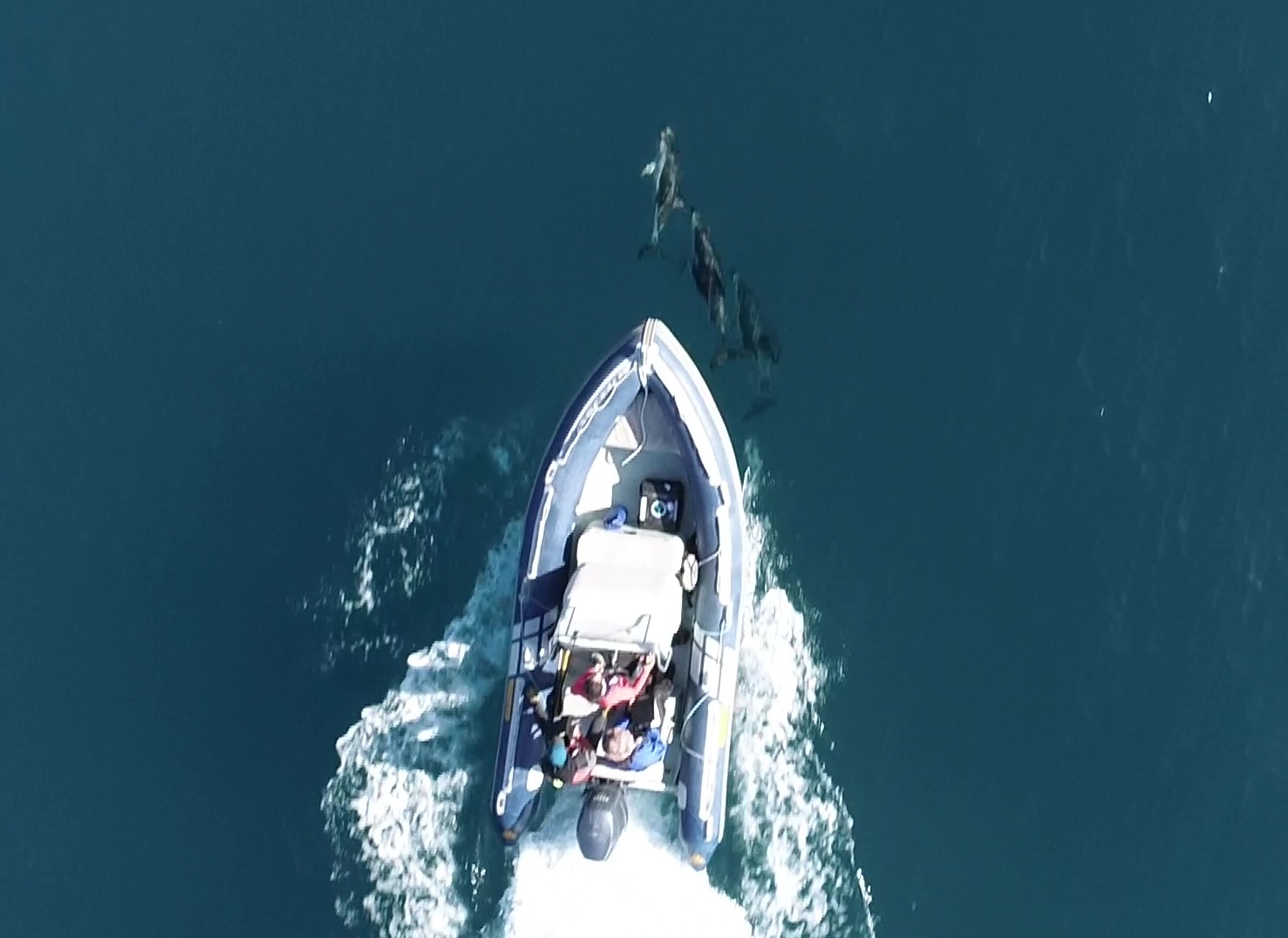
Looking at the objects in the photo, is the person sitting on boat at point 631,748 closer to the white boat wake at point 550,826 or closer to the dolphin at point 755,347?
the white boat wake at point 550,826

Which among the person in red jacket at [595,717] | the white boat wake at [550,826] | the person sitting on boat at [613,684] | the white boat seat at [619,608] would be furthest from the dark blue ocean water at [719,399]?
the white boat seat at [619,608]

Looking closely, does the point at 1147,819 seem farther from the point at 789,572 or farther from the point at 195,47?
the point at 195,47

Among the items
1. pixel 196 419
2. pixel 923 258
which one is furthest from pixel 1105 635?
pixel 196 419

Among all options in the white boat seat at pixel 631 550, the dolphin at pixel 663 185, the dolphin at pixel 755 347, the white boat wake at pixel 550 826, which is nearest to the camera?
the white boat seat at pixel 631 550

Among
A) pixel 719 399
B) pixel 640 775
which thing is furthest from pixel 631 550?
pixel 719 399

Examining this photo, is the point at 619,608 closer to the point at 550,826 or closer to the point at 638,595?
the point at 638,595

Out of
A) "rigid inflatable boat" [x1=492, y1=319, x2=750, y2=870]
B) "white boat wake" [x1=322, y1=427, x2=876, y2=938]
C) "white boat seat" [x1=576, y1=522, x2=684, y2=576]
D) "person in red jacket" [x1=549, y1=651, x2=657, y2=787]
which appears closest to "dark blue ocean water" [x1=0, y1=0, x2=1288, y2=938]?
"white boat wake" [x1=322, y1=427, x2=876, y2=938]
